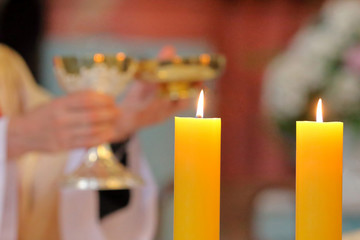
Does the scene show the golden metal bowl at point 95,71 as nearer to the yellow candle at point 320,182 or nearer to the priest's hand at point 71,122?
the priest's hand at point 71,122

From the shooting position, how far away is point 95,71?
3.64ft

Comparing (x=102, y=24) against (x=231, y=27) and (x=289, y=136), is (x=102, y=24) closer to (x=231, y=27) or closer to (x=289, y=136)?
(x=231, y=27)

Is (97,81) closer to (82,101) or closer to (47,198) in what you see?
(82,101)

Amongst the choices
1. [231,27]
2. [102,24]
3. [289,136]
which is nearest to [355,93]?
[289,136]

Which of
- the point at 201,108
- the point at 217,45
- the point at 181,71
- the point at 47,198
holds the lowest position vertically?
the point at 47,198

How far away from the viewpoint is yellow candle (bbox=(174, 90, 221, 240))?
473mm

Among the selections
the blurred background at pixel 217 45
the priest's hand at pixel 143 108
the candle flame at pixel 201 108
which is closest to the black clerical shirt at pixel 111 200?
the priest's hand at pixel 143 108

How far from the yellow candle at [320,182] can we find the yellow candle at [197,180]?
2.2 inches

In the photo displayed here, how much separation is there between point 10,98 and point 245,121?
5.62 ft

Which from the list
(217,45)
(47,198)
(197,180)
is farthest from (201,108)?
(217,45)

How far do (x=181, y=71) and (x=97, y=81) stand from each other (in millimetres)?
139

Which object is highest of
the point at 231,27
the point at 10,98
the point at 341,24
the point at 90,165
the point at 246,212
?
the point at 231,27

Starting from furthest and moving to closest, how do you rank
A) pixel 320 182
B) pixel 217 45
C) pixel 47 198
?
1. pixel 217 45
2. pixel 47 198
3. pixel 320 182

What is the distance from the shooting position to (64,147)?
3.63 feet
